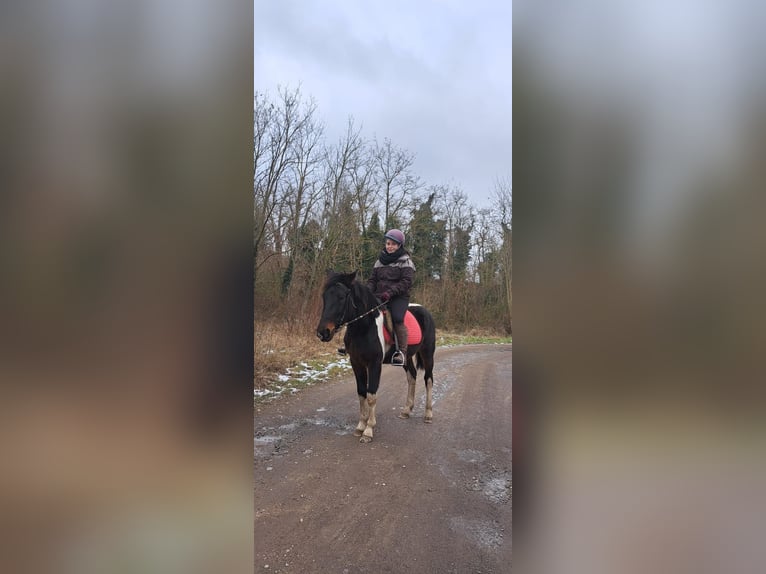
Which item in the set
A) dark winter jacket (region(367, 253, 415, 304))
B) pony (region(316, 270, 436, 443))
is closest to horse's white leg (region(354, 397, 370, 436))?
pony (region(316, 270, 436, 443))

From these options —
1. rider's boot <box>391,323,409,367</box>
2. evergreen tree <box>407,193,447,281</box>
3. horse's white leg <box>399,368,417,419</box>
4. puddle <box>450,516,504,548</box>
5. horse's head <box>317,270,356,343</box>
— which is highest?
evergreen tree <box>407,193,447,281</box>

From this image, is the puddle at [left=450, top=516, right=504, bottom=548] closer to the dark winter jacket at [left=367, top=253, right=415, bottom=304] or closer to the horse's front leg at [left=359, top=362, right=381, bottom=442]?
the horse's front leg at [left=359, top=362, right=381, bottom=442]

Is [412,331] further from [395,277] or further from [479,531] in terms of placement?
[479,531]

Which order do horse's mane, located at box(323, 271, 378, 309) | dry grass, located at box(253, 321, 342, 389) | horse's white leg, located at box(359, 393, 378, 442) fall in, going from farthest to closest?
dry grass, located at box(253, 321, 342, 389) < horse's white leg, located at box(359, 393, 378, 442) < horse's mane, located at box(323, 271, 378, 309)

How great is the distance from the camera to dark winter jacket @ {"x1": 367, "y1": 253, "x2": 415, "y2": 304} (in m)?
4.27

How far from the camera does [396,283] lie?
4.36 metres

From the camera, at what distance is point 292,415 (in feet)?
14.4

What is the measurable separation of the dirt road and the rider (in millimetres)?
1012

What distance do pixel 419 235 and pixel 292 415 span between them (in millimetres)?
8956

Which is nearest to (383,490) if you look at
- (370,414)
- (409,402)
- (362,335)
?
(370,414)
